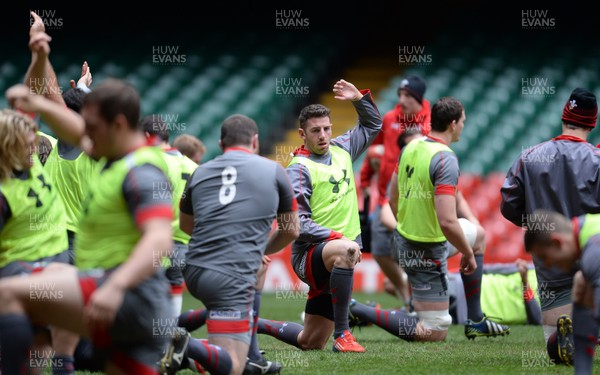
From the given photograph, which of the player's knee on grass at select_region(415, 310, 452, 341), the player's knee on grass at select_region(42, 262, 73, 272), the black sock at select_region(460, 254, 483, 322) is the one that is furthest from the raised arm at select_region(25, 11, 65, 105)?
the black sock at select_region(460, 254, 483, 322)

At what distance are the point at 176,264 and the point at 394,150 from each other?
4072 mm

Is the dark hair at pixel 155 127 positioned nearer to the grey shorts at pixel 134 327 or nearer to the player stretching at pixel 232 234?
the player stretching at pixel 232 234

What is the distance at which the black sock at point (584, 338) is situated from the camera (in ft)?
15.0

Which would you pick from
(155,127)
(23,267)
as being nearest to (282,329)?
(155,127)

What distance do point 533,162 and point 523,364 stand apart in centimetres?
137

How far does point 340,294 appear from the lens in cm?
676

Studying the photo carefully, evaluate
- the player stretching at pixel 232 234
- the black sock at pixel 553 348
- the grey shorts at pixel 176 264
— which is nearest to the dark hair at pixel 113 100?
the player stretching at pixel 232 234

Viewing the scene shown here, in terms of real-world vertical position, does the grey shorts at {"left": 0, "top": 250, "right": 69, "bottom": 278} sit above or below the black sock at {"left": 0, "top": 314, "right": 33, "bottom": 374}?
above

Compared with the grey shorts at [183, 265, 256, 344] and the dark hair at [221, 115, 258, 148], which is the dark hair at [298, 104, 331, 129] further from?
the grey shorts at [183, 265, 256, 344]

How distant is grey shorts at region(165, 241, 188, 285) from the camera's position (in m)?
6.68

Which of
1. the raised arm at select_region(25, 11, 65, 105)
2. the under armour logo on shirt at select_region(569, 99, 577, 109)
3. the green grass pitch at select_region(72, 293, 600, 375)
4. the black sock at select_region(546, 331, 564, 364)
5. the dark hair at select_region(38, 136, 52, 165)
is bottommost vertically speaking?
the green grass pitch at select_region(72, 293, 600, 375)

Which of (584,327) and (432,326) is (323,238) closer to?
(432,326)

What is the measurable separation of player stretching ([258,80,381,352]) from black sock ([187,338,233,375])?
203 cm

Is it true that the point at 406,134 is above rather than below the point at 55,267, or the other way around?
above
